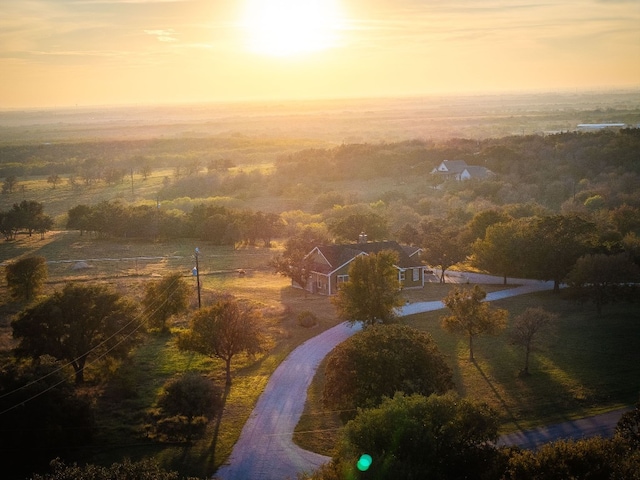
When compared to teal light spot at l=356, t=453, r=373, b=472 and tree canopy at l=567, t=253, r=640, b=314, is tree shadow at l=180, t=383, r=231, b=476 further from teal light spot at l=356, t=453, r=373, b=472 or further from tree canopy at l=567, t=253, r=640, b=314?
tree canopy at l=567, t=253, r=640, b=314

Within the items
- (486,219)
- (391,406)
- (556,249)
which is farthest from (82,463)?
(486,219)

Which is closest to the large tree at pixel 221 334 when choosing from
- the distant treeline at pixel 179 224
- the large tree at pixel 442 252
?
the large tree at pixel 442 252

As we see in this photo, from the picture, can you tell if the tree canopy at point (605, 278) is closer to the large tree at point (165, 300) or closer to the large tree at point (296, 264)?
the large tree at point (296, 264)

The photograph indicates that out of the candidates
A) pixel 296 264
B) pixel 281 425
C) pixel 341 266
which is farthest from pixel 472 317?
pixel 296 264

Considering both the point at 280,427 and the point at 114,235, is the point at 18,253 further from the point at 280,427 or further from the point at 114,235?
the point at 280,427

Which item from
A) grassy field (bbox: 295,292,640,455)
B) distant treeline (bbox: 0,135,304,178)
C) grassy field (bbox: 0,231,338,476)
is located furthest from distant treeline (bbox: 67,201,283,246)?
distant treeline (bbox: 0,135,304,178)

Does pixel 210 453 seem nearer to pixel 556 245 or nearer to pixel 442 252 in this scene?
pixel 442 252
